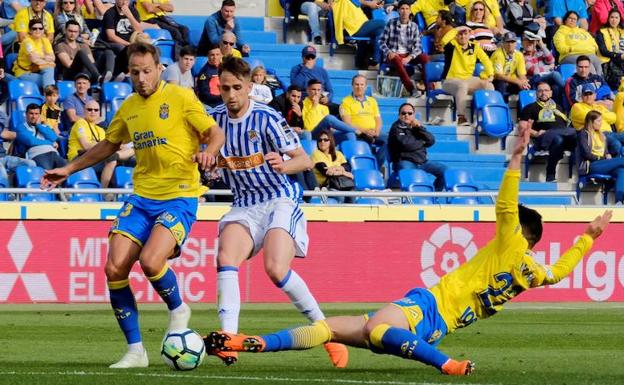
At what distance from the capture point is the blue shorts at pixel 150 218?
944 centimetres

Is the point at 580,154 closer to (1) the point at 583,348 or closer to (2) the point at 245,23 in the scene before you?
(2) the point at 245,23

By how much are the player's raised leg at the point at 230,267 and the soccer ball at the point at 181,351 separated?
0.37 metres

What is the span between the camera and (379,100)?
2364 cm

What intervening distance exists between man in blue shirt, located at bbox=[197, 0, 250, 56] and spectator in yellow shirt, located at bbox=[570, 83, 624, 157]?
5599mm

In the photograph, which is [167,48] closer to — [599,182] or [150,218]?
[599,182]

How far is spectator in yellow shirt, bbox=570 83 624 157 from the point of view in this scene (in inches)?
894

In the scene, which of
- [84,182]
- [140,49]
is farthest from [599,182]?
[140,49]


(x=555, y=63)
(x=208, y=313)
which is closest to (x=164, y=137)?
(x=208, y=313)

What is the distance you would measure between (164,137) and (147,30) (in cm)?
1323

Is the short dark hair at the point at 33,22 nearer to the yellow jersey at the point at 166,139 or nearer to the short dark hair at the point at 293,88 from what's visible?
the short dark hair at the point at 293,88

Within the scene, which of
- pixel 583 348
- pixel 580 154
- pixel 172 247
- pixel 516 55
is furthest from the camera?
pixel 516 55

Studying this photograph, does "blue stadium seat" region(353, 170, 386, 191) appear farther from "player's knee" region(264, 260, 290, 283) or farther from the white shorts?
"player's knee" region(264, 260, 290, 283)

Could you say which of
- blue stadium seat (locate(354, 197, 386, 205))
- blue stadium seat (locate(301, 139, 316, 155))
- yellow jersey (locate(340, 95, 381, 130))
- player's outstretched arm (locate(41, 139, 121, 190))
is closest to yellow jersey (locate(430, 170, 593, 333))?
player's outstretched arm (locate(41, 139, 121, 190))

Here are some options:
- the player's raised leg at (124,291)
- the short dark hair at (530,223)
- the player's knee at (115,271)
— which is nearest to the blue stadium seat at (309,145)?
the player's raised leg at (124,291)
